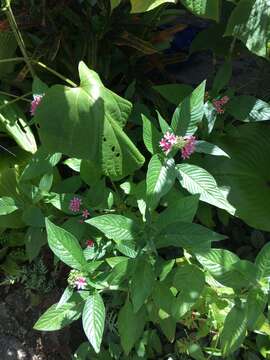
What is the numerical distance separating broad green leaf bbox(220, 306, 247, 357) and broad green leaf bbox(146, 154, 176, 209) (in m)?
0.30

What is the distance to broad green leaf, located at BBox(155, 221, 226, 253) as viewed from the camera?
1.12m

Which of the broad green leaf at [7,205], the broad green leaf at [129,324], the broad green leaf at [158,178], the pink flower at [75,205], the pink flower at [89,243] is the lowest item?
the broad green leaf at [129,324]

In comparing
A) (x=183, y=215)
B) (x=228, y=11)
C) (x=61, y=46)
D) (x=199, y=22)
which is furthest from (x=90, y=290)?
(x=199, y=22)

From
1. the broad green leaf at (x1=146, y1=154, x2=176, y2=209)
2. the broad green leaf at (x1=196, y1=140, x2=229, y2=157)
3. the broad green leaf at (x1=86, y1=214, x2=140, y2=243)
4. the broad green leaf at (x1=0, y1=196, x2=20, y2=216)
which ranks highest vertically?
the broad green leaf at (x1=196, y1=140, x2=229, y2=157)

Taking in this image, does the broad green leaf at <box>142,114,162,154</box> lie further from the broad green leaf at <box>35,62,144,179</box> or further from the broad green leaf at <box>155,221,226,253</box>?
the broad green leaf at <box>155,221,226,253</box>

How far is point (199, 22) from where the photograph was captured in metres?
2.03

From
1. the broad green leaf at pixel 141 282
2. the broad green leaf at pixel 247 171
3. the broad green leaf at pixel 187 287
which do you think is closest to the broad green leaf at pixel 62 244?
the broad green leaf at pixel 141 282

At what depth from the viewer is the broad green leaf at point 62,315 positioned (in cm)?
120

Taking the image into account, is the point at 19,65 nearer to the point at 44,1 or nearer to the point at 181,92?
the point at 44,1

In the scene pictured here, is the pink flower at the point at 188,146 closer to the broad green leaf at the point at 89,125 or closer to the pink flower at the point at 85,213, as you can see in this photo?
the broad green leaf at the point at 89,125

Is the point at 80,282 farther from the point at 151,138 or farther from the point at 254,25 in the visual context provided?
the point at 254,25

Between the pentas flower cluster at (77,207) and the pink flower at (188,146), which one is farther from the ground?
the pink flower at (188,146)

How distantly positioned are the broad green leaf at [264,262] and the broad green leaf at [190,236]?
0.09 metres

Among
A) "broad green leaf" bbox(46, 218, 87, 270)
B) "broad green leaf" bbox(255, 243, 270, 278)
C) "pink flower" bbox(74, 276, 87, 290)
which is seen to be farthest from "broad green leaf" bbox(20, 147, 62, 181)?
"broad green leaf" bbox(255, 243, 270, 278)
